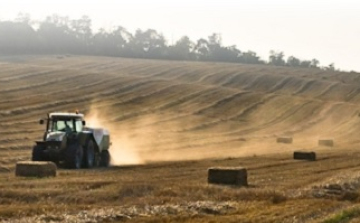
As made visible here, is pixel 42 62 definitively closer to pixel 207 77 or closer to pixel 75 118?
pixel 207 77

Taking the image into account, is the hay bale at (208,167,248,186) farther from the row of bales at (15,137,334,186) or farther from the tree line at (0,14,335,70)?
the tree line at (0,14,335,70)

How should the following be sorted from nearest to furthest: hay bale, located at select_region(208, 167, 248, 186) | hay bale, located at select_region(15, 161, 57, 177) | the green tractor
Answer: hay bale, located at select_region(208, 167, 248, 186) → hay bale, located at select_region(15, 161, 57, 177) → the green tractor

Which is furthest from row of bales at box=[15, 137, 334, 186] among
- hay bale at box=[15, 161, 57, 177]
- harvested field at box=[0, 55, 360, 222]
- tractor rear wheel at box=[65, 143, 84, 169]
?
tractor rear wheel at box=[65, 143, 84, 169]

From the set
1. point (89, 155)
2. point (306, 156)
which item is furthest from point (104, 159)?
point (306, 156)

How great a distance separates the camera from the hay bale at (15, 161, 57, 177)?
19062 mm

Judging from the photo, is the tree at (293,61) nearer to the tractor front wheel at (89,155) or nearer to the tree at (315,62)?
the tree at (315,62)

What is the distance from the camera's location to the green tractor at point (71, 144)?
23359 millimetres

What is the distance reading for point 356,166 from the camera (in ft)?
81.3

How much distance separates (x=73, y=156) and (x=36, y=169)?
404 cm

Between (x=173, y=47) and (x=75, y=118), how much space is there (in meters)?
112

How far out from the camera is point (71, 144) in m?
23.9

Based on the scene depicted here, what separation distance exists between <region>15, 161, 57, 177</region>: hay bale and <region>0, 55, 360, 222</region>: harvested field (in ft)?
1.14

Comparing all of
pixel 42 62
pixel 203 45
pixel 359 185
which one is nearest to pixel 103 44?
pixel 203 45

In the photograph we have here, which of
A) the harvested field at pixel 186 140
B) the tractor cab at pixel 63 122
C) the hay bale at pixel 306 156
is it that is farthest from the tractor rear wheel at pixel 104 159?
the hay bale at pixel 306 156
